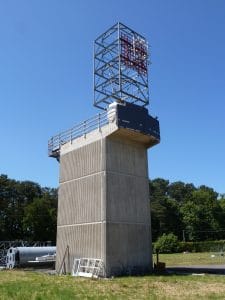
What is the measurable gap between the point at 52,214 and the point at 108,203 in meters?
55.5

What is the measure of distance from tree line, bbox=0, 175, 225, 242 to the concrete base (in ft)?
168

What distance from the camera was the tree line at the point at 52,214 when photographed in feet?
257

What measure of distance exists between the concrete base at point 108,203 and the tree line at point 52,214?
168 ft

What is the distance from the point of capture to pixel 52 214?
259 feet

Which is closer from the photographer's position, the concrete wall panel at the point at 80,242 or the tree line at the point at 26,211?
the concrete wall panel at the point at 80,242

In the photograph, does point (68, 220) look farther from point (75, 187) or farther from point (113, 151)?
point (113, 151)

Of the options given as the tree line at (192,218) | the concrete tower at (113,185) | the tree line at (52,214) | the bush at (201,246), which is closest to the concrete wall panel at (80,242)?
the concrete tower at (113,185)

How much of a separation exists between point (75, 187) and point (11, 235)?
→ 2246 inches

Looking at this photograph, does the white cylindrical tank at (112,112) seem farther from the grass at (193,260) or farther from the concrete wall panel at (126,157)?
the grass at (193,260)

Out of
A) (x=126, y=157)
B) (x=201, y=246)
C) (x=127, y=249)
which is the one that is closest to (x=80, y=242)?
(x=127, y=249)

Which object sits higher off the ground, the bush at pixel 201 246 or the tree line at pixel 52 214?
the tree line at pixel 52 214

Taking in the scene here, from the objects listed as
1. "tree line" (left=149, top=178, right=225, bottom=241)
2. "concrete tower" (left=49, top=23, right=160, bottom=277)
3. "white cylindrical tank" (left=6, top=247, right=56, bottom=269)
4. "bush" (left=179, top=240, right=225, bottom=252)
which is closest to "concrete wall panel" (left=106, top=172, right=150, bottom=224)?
"concrete tower" (left=49, top=23, right=160, bottom=277)

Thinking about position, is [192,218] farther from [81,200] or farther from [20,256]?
[81,200]

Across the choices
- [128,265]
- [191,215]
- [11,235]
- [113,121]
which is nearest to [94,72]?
[113,121]
